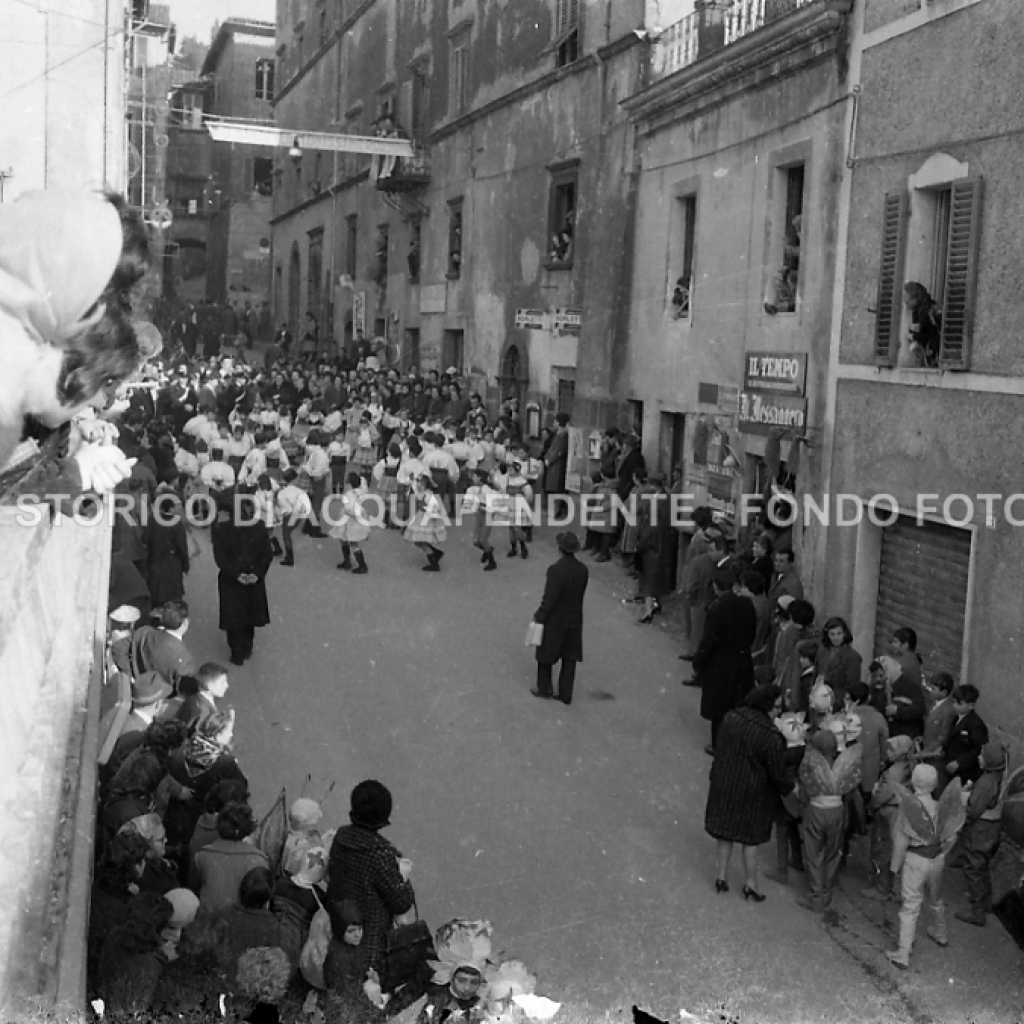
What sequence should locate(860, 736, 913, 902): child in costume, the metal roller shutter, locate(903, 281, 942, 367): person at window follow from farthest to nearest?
locate(903, 281, 942, 367): person at window → the metal roller shutter → locate(860, 736, 913, 902): child in costume

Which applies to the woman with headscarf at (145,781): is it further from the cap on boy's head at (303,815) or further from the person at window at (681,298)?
the person at window at (681,298)

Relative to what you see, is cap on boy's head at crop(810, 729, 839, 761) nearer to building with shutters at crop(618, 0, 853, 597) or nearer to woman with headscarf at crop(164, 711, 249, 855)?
woman with headscarf at crop(164, 711, 249, 855)

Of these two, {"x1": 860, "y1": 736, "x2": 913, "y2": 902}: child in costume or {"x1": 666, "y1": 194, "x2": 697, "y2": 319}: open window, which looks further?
{"x1": 666, "y1": 194, "x2": 697, "y2": 319}: open window

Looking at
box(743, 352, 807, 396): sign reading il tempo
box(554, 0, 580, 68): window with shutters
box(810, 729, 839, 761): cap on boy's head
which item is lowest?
box(810, 729, 839, 761): cap on boy's head

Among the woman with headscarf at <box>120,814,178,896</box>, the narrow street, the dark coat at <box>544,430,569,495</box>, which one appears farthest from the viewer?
the dark coat at <box>544,430,569,495</box>

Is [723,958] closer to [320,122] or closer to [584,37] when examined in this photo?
[584,37]

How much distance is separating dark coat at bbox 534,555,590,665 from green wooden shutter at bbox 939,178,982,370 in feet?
12.0

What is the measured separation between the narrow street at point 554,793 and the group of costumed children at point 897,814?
0.25m

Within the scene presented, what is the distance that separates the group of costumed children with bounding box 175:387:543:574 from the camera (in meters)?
17.3

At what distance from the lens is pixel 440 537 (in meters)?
17.7

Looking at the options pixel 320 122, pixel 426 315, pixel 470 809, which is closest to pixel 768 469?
pixel 470 809

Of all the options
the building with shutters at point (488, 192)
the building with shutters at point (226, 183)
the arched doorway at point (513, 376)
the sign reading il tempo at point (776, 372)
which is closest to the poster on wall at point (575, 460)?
the building with shutters at point (488, 192)

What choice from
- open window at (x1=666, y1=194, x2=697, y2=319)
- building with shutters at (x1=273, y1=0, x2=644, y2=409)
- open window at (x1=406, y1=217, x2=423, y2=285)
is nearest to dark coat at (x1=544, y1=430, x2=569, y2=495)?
building with shutters at (x1=273, y1=0, x2=644, y2=409)

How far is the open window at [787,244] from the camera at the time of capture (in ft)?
50.0
